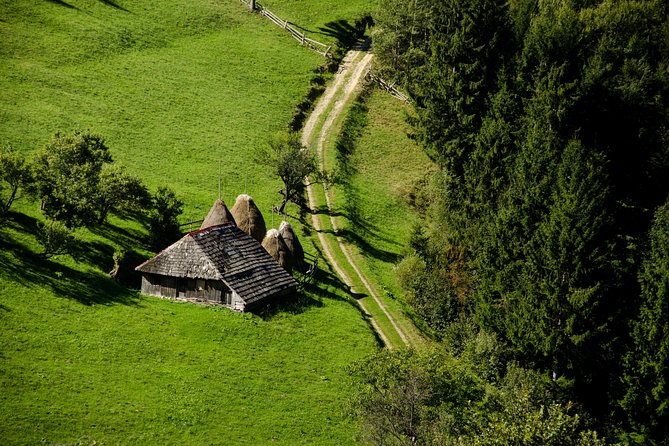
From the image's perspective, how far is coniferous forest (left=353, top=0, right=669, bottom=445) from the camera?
136 feet

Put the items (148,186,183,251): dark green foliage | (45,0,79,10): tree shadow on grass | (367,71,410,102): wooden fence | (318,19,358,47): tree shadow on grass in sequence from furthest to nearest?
(318,19,358,47): tree shadow on grass < (367,71,410,102): wooden fence < (45,0,79,10): tree shadow on grass < (148,186,183,251): dark green foliage

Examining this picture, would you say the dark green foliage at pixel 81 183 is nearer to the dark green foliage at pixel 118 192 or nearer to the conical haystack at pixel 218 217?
the dark green foliage at pixel 118 192

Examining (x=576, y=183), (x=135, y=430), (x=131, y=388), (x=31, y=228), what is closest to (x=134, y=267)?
(x=31, y=228)

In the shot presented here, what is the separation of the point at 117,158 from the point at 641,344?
4576 cm

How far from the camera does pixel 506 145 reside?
6794 cm

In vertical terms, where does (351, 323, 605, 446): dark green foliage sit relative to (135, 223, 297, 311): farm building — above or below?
above

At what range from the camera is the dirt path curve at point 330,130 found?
197 feet

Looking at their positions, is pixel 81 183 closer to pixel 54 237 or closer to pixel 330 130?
pixel 54 237

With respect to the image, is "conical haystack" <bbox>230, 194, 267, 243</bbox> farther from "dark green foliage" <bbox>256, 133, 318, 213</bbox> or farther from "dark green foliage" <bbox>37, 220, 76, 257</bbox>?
"dark green foliage" <bbox>37, 220, 76, 257</bbox>

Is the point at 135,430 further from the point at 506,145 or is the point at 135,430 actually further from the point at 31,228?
the point at 506,145

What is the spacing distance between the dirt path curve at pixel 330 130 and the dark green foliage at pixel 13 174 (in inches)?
970

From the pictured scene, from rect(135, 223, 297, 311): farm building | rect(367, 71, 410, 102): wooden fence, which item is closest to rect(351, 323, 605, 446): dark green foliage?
rect(135, 223, 297, 311): farm building

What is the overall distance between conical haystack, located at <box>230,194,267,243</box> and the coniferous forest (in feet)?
40.1

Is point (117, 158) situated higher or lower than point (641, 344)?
lower
